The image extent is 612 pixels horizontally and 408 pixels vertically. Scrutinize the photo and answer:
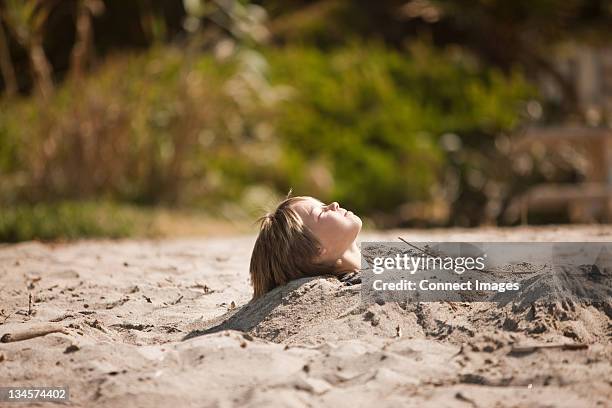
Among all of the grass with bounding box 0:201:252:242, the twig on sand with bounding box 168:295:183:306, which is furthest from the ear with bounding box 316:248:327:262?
the grass with bounding box 0:201:252:242

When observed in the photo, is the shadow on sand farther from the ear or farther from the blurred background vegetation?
the blurred background vegetation

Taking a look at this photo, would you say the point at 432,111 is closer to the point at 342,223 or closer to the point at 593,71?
the point at 593,71

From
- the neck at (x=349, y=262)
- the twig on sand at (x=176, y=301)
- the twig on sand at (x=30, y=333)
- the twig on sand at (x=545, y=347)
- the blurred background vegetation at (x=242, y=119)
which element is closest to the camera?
the twig on sand at (x=545, y=347)

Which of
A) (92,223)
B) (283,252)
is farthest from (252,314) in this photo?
(92,223)

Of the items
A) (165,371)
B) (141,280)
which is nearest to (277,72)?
(141,280)

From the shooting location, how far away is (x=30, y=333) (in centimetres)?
283

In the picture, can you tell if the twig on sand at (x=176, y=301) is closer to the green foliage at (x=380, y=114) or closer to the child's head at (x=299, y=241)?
the child's head at (x=299, y=241)

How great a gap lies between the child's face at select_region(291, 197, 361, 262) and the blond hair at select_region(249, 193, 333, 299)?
0.02 metres

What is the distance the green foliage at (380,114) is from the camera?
9.19 meters

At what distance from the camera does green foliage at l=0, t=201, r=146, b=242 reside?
6309 mm

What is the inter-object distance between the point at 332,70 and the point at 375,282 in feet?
26.4

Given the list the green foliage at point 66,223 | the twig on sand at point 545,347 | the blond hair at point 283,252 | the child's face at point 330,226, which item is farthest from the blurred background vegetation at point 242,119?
the twig on sand at point 545,347

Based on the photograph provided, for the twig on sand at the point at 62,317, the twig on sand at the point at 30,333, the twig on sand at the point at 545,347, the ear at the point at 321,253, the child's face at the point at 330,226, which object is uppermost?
the child's face at the point at 330,226

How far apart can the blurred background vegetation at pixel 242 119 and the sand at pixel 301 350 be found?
10.7 feet
